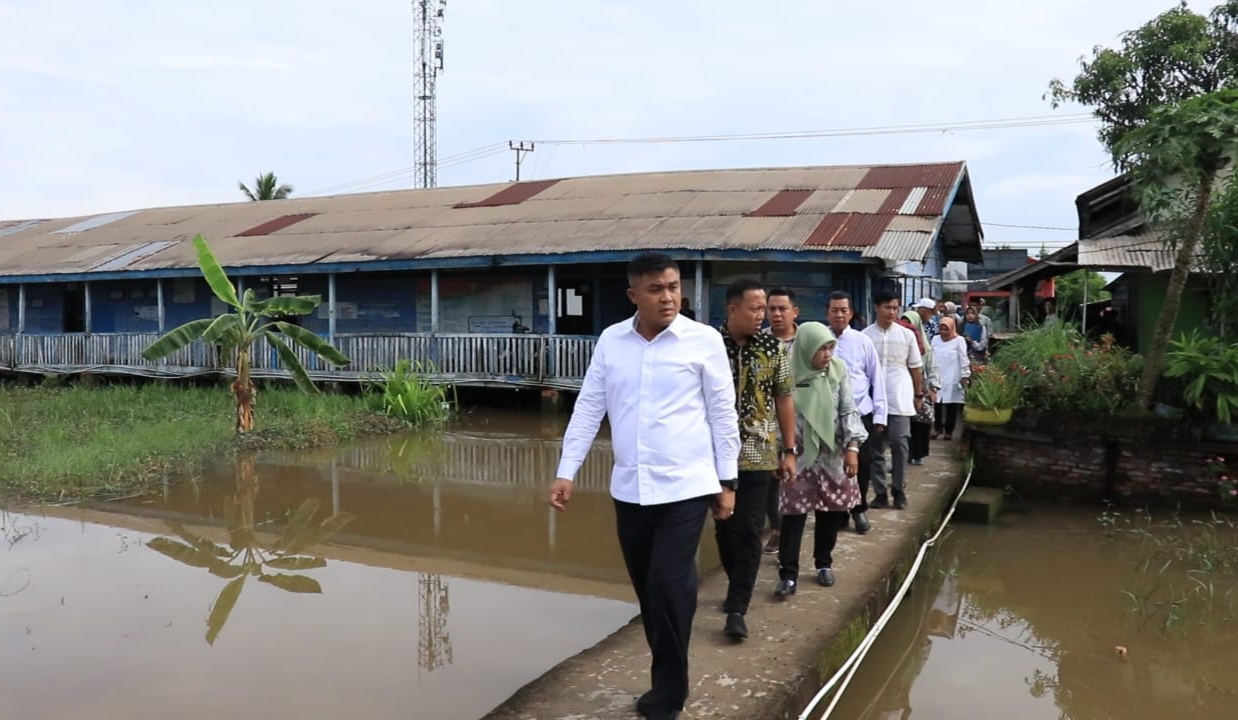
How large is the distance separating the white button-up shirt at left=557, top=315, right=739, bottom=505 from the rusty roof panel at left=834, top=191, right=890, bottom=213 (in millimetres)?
9761

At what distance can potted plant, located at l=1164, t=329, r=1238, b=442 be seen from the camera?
22.3ft

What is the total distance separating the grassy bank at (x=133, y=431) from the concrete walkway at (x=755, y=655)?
5769 millimetres

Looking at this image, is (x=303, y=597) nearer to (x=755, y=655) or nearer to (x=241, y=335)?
(x=755, y=655)

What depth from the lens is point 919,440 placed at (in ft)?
24.7

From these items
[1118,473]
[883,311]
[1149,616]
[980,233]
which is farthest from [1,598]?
[980,233]

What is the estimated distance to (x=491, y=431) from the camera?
38.2ft

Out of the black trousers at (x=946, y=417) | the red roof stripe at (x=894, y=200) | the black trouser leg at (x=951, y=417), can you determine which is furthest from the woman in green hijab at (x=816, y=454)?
the red roof stripe at (x=894, y=200)

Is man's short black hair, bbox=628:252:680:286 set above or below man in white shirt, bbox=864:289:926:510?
above

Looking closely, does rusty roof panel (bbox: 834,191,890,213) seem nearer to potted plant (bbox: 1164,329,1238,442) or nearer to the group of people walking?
potted plant (bbox: 1164,329,1238,442)

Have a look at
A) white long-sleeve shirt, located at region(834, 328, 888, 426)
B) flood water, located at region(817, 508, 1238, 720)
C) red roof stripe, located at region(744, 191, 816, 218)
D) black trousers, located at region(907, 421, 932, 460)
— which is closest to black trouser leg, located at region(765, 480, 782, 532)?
white long-sleeve shirt, located at region(834, 328, 888, 426)

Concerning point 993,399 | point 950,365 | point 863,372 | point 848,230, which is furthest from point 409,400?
point 863,372

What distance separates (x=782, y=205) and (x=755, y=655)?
1015 cm

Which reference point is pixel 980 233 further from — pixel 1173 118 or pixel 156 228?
pixel 156 228

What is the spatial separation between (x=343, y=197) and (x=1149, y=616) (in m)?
17.5
